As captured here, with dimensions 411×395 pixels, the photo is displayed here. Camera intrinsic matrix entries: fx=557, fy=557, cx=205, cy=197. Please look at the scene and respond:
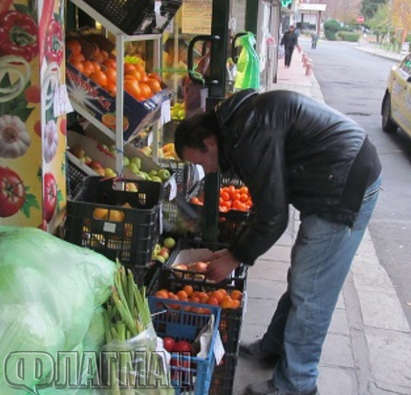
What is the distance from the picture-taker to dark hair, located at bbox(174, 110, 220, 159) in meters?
2.66

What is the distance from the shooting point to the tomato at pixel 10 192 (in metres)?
2.97

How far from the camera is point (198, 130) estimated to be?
266cm

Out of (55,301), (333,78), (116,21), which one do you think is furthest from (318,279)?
(333,78)

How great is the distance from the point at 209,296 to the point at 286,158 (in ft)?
3.43

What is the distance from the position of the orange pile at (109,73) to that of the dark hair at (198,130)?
117 centimetres

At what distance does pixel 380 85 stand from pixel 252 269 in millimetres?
19876

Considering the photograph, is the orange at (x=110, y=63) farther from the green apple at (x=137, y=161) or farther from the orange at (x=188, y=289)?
the orange at (x=188, y=289)

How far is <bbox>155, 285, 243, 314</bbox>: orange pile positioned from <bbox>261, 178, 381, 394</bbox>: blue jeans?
361 mm

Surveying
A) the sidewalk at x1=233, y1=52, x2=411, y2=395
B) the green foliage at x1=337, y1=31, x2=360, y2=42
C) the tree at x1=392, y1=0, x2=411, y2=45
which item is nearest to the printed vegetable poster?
the sidewalk at x1=233, y1=52, x2=411, y2=395

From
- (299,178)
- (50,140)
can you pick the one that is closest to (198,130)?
(299,178)

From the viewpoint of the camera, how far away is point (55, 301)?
1.91 meters

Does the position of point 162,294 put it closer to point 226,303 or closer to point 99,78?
point 226,303

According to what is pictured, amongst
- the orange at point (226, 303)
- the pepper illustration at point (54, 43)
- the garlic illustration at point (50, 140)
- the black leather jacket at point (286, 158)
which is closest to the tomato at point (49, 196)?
the garlic illustration at point (50, 140)

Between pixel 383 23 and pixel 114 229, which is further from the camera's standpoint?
pixel 383 23
